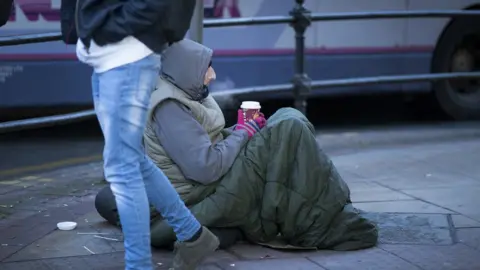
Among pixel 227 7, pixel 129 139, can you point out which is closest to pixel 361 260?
pixel 129 139

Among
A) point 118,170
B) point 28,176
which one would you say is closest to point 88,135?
point 28,176

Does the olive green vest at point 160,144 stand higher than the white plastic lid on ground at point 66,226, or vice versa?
the olive green vest at point 160,144

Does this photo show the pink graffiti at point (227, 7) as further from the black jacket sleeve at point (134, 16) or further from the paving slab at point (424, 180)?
the black jacket sleeve at point (134, 16)

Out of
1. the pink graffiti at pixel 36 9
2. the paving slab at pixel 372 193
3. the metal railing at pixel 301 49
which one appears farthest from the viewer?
the pink graffiti at pixel 36 9

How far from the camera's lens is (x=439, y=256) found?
4.19 m

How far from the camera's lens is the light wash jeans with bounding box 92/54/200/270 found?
340 centimetres

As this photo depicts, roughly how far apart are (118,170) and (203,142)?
74 centimetres

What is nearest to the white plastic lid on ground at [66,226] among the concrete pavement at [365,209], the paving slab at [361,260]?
the concrete pavement at [365,209]

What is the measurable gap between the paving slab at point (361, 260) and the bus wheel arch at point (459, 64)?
4.60 m

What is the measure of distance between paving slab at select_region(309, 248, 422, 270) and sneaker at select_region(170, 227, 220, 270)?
1.96 feet

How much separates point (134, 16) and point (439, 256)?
6.27 feet

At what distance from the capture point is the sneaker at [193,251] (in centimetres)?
373

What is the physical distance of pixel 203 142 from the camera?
412cm

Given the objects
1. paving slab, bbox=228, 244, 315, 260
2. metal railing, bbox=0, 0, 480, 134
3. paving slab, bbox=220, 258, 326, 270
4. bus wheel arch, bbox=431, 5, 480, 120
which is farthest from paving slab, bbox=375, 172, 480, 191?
bus wheel arch, bbox=431, 5, 480, 120
